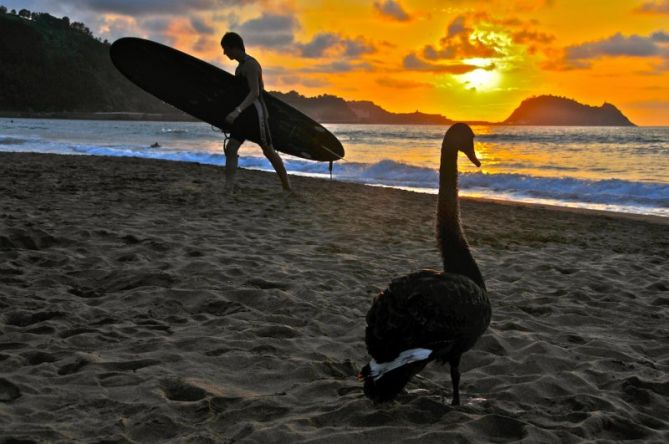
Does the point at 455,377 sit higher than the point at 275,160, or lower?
lower

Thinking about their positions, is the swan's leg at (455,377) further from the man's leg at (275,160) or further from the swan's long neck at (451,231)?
the man's leg at (275,160)

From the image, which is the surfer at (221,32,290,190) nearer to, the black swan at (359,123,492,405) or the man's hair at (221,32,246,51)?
the man's hair at (221,32,246,51)

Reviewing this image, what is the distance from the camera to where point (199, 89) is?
1210 centimetres

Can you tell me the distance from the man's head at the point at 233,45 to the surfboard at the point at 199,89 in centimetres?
151

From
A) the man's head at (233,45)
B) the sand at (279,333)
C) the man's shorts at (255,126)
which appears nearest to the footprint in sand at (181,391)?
the sand at (279,333)

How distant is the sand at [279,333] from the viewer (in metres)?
2.90

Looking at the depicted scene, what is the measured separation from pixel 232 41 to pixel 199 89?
269 centimetres

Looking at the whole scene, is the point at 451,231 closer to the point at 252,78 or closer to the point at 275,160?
the point at 252,78

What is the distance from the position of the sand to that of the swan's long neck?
72cm

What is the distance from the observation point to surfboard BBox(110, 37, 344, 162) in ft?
39.1

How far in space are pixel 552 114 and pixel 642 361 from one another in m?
198

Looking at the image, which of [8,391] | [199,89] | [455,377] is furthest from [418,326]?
[199,89]

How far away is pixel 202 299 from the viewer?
15.5 feet

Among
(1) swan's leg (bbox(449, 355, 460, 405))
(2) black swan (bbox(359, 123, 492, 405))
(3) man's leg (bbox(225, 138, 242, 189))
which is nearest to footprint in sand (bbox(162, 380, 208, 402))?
(2) black swan (bbox(359, 123, 492, 405))
